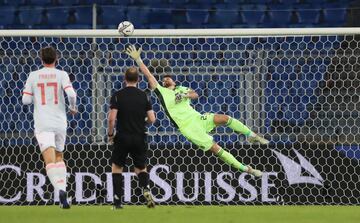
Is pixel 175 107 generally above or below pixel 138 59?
below

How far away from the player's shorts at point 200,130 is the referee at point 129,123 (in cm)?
137

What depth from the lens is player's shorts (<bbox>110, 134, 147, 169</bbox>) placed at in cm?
772

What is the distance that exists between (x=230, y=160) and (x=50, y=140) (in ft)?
7.80

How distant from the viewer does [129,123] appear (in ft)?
25.4

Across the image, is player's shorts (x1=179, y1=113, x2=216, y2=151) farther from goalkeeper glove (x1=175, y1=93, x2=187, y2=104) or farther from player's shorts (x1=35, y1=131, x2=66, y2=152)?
player's shorts (x1=35, y1=131, x2=66, y2=152)

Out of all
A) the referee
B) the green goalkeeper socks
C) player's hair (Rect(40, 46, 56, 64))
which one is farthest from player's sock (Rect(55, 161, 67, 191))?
the green goalkeeper socks

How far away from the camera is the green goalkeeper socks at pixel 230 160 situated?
28.9ft

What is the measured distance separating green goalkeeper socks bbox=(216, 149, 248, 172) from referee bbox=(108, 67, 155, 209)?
4.26 ft

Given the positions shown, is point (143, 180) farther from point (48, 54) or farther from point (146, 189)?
point (48, 54)

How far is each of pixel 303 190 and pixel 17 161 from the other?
3266 mm

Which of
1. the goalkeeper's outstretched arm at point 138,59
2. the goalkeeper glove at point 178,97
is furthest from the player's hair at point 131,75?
the goalkeeper glove at point 178,97

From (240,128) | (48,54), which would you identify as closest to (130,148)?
(48,54)

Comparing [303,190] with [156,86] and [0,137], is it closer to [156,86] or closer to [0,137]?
[156,86]

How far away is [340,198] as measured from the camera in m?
9.42
